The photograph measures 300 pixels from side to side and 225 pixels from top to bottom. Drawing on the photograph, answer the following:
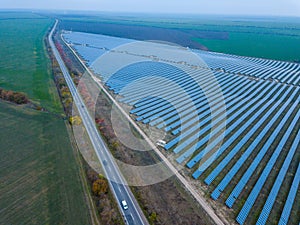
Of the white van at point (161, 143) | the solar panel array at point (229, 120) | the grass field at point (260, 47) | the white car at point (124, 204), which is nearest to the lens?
the white car at point (124, 204)

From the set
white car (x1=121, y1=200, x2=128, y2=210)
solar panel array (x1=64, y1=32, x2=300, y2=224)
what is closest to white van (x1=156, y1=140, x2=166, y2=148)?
solar panel array (x1=64, y1=32, x2=300, y2=224)

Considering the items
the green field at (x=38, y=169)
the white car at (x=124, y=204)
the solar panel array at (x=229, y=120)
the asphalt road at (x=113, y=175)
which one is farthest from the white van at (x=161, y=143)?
the green field at (x=38, y=169)

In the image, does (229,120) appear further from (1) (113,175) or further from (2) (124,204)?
(2) (124,204)

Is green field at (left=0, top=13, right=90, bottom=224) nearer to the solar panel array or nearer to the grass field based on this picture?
the solar panel array

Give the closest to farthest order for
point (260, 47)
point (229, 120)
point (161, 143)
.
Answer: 1. point (161, 143)
2. point (229, 120)
3. point (260, 47)

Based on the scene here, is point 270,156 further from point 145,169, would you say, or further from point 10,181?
point 10,181

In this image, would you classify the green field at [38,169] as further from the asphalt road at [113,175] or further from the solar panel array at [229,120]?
the solar panel array at [229,120]

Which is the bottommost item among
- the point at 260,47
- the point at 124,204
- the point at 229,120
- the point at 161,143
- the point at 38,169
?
the point at 38,169

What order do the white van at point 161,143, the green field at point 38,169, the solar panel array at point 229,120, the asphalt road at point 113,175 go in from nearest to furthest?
the green field at point 38,169 → the asphalt road at point 113,175 → the solar panel array at point 229,120 → the white van at point 161,143

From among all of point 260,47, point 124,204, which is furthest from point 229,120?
point 260,47

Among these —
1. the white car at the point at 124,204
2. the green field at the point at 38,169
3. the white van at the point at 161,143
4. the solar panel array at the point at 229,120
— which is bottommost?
the green field at the point at 38,169

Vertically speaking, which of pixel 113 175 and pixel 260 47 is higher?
pixel 260 47
